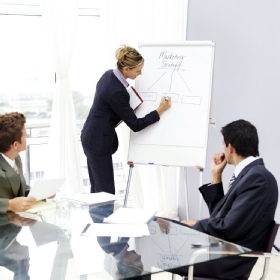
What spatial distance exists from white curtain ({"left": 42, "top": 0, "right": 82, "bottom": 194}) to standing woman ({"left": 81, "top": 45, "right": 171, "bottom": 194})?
60 cm

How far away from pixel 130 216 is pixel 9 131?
0.81 metres

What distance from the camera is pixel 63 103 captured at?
470 cm

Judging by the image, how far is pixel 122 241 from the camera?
2348mm

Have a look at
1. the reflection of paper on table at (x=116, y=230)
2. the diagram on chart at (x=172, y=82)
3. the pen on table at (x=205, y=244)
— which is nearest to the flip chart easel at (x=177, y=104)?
the diagram on chart at (x=172, y=82)

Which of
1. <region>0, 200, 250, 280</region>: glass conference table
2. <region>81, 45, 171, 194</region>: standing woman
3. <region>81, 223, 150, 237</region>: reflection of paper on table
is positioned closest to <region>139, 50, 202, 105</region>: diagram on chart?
<region>81, 45, 171, 194</region>: standing woman

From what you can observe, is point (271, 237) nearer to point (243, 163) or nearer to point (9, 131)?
point (243, 163)

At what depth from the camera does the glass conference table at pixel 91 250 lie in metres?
2.08

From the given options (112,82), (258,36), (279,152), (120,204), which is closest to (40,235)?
(120,204)

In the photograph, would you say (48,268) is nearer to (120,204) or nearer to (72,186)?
(120,204)

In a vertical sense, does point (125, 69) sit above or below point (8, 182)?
above

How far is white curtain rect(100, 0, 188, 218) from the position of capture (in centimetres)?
494

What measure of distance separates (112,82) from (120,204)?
125 cm

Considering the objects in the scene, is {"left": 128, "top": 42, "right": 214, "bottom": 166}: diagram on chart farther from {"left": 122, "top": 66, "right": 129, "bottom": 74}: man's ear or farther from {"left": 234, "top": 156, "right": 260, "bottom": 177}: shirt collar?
{"left": 234, "top": 156, "right": 260, "bottom": 177}: shirt collar

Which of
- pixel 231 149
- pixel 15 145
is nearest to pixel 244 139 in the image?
pixel 231 149
